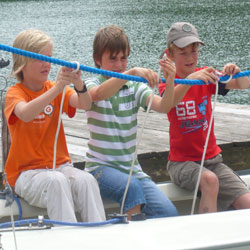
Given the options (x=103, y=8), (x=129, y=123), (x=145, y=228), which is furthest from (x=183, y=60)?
(x=103, y=8)

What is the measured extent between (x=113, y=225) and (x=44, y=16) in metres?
18.9

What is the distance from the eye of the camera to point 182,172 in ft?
8.32

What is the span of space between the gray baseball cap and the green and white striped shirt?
0.90ft

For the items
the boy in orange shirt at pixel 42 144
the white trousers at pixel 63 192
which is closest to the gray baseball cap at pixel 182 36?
the boy in orange shirt at pixel 42 144

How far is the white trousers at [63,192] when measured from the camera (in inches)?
84.7

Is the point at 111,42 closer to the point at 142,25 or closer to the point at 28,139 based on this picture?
the point at 28,139

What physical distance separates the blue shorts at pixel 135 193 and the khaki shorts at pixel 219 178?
0.15 metres

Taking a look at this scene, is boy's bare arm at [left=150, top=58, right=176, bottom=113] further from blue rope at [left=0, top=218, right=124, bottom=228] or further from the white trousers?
blue rope at [left=0, top=218, right=124, bottom=228]

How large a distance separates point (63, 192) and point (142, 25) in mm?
13877

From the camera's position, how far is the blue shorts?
233 centimetres

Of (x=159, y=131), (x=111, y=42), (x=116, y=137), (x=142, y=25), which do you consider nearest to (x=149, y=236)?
(x=116, y=137)

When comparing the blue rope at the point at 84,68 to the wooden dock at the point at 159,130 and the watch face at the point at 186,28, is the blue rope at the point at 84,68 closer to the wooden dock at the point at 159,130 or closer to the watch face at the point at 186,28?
the watch face at the point at 186,28

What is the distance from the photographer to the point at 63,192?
215 centimetres

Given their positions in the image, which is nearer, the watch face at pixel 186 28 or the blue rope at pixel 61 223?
the blue rope at pixel 61 223
